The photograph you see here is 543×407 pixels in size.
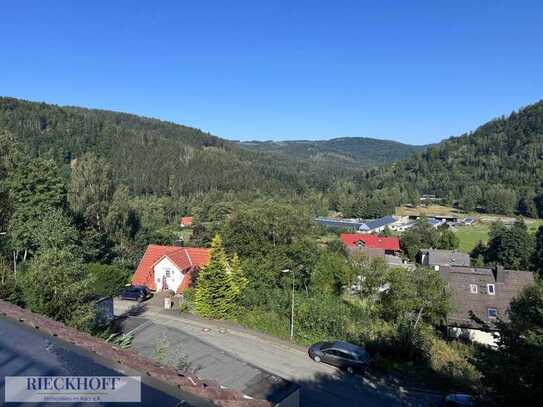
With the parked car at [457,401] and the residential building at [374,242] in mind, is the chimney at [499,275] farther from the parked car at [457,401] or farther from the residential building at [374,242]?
the residential building at [374,242]

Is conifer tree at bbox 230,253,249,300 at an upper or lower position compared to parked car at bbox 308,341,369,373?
upper

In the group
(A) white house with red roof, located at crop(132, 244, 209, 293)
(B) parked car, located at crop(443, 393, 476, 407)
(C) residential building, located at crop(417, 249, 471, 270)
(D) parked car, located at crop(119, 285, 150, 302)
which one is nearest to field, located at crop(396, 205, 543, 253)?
(C) residential building, located at crop(417, 249, 471, 270)

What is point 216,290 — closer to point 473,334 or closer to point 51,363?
point 473,334

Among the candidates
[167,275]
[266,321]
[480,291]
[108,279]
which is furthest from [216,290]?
[480,291]

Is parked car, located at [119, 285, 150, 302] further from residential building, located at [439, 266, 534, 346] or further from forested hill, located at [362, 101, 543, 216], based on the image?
forested hill, located at [362, 101, 543, 216]

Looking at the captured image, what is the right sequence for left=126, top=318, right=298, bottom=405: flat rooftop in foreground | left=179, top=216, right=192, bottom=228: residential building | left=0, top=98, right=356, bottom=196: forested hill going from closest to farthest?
1. left=126, top=318, right=298, bottom=405: flat rooftop in foreground
2. left=179, top=216, right=192, bottom=228: residential building
3. left=0, top=98, right=356, bottom=196: forested hill

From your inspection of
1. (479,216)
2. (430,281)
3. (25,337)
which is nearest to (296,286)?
(430,281)
